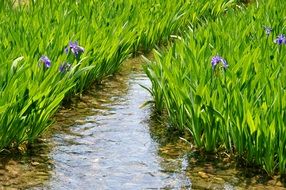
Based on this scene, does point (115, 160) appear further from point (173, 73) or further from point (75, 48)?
point (75, 48)

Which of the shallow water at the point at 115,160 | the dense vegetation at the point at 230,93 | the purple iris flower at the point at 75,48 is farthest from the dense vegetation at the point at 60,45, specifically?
the dense vegetation at the point at 230,93

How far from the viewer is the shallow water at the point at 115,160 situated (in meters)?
3.23

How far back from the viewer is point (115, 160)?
11.6 ft

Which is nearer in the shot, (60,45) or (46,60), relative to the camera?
(46,60)

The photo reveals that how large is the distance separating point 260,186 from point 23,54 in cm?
184

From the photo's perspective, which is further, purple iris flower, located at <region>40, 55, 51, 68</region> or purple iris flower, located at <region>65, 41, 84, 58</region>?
purple iris flower, located at <region>65, 41, 84, 58</region>

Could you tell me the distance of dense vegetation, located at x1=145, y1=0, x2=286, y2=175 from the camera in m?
3.29

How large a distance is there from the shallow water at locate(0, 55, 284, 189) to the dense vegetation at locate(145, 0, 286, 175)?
14 centimetres

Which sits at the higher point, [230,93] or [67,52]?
[67,52]

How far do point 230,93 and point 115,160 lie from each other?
0.82 metres

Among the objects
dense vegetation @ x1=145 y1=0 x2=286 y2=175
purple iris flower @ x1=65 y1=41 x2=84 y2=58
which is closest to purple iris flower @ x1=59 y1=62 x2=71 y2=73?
purple iris flower @ x1=65 y1=41 x2=84 y2=58

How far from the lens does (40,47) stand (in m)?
4.17

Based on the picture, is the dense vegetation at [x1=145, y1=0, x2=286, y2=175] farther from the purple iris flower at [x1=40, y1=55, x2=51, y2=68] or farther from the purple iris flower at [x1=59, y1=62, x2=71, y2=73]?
the purple iris flower at [x1=40, y1=55, x2=51, y2=68]

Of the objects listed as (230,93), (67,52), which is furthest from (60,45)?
(230,93)
